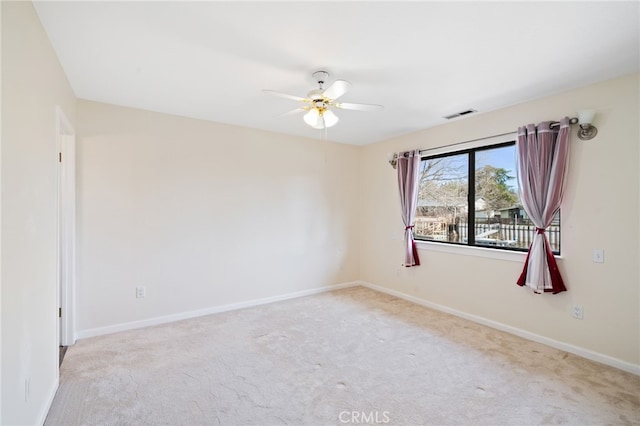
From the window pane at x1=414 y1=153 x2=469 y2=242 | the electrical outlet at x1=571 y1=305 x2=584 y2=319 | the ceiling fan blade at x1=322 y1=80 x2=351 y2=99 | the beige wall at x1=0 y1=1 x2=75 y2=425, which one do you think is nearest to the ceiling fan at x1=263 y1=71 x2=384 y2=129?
the ceiling fan blade at x1=322 y1=80 x2=351 y2=99

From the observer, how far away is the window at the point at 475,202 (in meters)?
3.44

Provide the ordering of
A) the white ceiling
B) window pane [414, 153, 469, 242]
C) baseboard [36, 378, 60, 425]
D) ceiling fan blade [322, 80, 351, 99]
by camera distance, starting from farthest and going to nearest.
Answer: window pane [414, 153, 469, 242] < ceiling fan blade [322, 80, 351, 99] < baseboard [36, 378, 60, 425] < the white ceiling

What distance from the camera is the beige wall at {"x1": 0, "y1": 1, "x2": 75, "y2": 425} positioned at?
4.75 feet

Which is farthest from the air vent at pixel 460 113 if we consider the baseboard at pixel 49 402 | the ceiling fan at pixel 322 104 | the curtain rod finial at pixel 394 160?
the baseboard at pixel 49 402

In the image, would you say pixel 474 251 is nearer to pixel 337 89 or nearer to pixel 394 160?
pixel 394 160

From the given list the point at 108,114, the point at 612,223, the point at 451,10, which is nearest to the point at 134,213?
the point at 108,114

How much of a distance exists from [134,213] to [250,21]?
2.61 meters

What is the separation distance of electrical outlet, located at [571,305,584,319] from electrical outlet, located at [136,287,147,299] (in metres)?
4.53

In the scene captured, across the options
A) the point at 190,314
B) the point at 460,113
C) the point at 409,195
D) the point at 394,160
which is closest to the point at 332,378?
the point at 190,314

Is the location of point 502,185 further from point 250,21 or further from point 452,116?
point 250,21

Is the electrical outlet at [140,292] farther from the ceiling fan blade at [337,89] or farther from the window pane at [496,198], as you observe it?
the window pane at [496,198]

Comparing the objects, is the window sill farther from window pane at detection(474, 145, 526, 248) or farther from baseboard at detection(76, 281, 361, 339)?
baseboard at detection(76, 281, 361, 339)

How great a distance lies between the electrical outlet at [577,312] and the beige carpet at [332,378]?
38 centimetres

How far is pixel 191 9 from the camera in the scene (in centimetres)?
180
